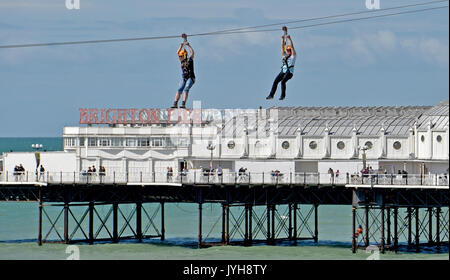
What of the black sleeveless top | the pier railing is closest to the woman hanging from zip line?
the black sleeveless top

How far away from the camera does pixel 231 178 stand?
373 feet

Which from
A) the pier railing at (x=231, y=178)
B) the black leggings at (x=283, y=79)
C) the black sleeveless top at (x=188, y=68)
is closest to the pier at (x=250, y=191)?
the pier railing at (x=231, y=178)

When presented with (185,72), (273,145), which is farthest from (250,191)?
(185,72)

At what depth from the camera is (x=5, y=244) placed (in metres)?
125

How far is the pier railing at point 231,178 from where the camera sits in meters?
107

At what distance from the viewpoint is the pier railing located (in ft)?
352

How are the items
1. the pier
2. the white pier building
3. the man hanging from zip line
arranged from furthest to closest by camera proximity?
the white pier building < the pier < the man hanging from zip line

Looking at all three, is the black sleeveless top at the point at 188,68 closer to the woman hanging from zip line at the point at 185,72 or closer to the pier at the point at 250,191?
the woman hanging from zip line at the point at 185,72

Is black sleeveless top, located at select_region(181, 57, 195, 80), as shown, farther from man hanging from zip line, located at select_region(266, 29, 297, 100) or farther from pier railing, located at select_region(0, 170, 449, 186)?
pier railing, located at select_region(0, 170, 449, 186)

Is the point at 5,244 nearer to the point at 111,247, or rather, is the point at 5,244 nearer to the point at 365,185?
the point at 111,247

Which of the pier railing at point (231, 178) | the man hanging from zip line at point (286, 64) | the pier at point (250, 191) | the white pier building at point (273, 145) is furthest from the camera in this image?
the white pier building at point (273, 145)

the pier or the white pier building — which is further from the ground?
the white pier building
